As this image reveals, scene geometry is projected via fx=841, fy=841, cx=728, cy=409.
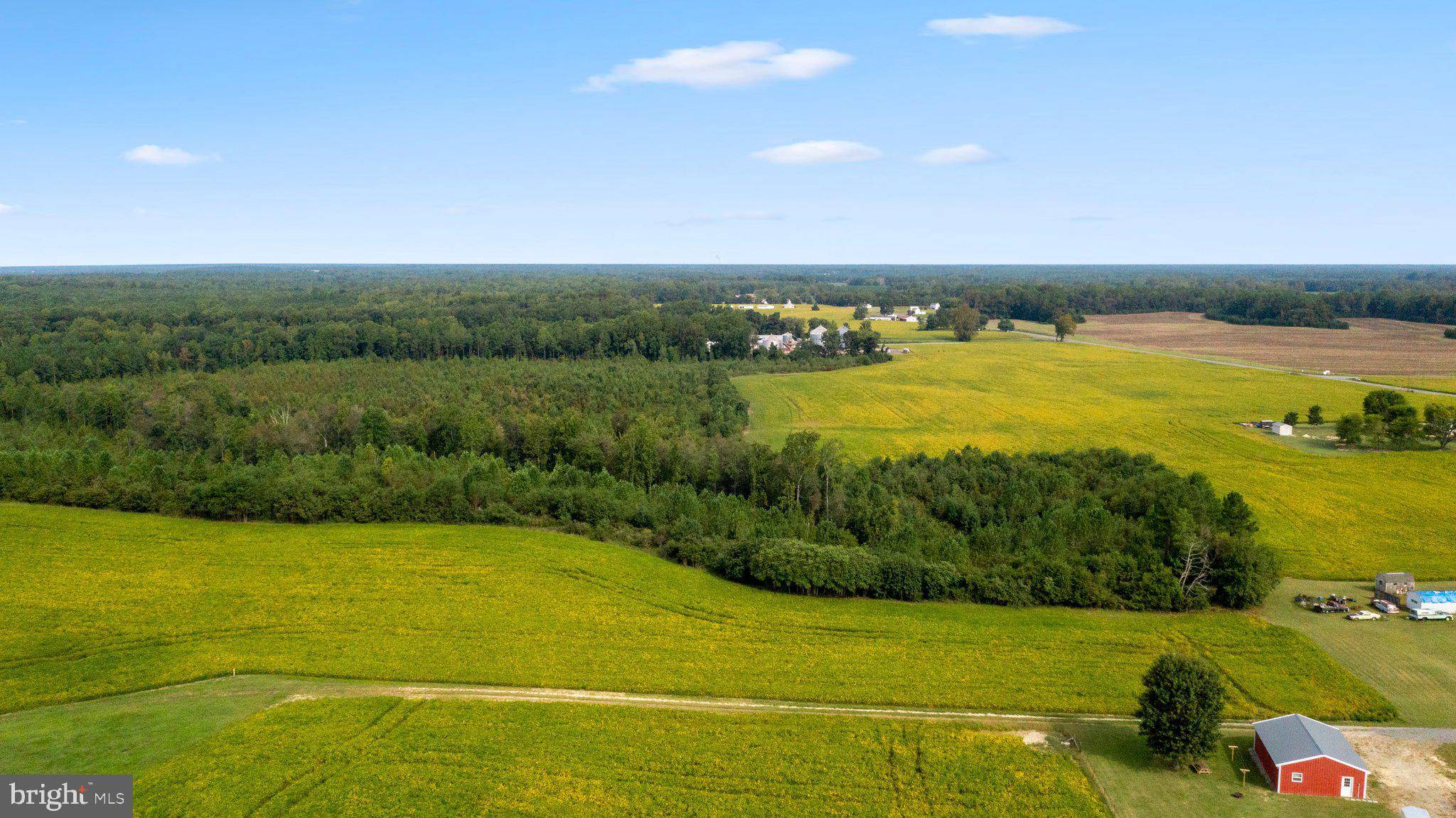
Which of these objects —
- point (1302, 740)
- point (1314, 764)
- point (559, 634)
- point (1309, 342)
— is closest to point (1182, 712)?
point (1302, 740)

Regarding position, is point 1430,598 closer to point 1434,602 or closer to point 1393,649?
point 1434,602

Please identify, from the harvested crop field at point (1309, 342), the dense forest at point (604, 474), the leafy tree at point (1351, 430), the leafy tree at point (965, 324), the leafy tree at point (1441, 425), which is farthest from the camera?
the leafy tree at point (965, 324)

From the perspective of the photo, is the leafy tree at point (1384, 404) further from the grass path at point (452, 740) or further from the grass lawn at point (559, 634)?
the grass path at point (452, 740)

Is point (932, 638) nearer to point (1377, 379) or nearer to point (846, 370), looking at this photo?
point (846, 370)

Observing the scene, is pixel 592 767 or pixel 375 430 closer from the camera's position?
pixel 592 767

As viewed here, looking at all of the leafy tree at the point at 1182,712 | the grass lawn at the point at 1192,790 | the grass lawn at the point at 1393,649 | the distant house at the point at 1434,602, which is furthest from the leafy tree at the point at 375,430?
the distant house at the point at 1434,602

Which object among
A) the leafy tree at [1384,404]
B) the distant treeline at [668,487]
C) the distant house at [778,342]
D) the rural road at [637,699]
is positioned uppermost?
the distant house at [778,342]
